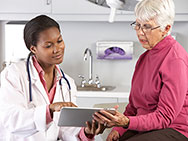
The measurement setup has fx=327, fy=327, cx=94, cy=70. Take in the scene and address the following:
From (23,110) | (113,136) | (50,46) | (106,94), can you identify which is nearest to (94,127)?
(113,136)

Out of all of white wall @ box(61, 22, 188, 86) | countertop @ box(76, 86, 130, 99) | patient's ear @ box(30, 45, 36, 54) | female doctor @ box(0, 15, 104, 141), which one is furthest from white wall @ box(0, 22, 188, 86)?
patient's ear @ box(30, 45, 36, 54)

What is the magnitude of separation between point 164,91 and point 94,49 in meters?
2.35

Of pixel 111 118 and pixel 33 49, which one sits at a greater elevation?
pixel 33 49

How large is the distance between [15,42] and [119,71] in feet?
4.13

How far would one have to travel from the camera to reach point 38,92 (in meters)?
1.83

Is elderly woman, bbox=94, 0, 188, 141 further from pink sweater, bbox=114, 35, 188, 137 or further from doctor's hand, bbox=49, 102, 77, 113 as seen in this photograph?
doctor's hand, bbox=49, 102, 77, 113

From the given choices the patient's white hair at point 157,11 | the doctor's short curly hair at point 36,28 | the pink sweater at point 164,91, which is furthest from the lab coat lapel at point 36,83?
the patient's white hair at point 157,11

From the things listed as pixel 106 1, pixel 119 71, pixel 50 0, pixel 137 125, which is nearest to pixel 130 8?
pixel 106 1

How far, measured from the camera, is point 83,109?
4.76ft

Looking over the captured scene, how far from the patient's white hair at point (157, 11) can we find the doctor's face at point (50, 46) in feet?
1.54

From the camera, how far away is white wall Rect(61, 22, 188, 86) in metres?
3.79

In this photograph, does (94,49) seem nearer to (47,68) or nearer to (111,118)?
(47,68)

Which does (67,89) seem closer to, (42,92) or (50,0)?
(42,92)

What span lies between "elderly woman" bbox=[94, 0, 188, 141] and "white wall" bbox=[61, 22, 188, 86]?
6.75 feet
